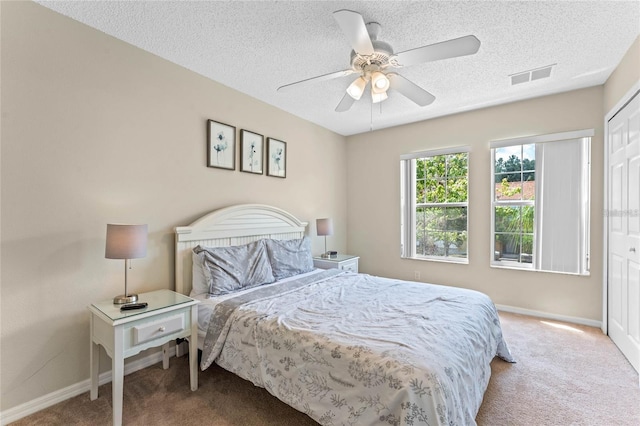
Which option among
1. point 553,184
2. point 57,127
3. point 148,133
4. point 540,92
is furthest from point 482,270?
point 57,127

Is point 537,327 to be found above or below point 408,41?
below

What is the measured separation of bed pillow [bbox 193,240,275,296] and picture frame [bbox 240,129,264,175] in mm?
919

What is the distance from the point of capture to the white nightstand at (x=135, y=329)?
69.1 inches

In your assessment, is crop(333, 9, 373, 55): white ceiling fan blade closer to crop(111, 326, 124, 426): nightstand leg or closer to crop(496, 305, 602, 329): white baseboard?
crop(111, 326, 124, 426): nightstand leg

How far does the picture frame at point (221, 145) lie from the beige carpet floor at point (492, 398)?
1.89 metres

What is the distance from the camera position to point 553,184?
11.3 feet

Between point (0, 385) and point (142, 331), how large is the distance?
0.90 m

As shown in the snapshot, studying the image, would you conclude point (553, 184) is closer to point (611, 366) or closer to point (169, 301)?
point (611, 366)

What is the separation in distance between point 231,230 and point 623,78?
3.86 meters

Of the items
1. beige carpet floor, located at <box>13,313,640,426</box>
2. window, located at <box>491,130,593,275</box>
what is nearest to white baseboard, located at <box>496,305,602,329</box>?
window, located at <box>491,130,593,275</box>

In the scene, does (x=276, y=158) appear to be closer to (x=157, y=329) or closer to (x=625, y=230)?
(x=157, y=329)

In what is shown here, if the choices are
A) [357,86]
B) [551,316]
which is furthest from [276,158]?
[551,316]

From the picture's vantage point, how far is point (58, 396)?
2.02 m

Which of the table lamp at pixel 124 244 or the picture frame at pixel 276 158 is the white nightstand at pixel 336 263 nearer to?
the picture frame at pixel 276 158
